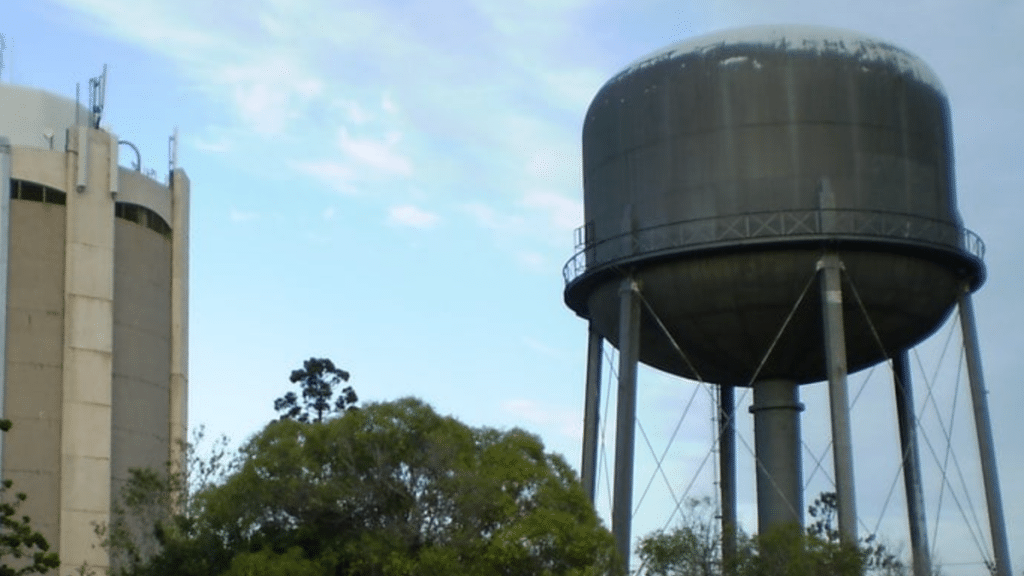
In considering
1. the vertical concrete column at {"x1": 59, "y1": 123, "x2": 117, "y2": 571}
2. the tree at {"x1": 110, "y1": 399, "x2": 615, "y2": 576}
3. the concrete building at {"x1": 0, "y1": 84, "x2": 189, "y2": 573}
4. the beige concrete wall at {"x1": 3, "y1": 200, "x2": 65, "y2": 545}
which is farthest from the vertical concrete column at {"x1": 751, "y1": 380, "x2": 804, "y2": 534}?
the beige concrete wall at {"x1": 3, "y1": 200, "x2": 65, "y2": 545}

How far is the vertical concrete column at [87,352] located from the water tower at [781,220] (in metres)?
18.3

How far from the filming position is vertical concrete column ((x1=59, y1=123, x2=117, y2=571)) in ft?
177

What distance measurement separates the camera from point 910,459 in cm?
4478

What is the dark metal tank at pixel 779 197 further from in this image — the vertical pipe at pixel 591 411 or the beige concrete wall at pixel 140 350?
the beige concrete wall at pixel 140 350

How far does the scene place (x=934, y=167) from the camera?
138 ft

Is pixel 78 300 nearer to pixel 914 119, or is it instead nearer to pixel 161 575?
pixel 161 575

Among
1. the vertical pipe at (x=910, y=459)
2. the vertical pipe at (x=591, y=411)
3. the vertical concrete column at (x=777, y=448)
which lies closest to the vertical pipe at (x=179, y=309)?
the vertical pipe at (x=591, y=411)

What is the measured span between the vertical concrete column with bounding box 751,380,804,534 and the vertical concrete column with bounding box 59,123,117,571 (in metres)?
20.9

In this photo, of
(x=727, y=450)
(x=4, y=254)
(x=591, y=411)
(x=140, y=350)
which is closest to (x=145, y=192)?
(x=140, y=350)

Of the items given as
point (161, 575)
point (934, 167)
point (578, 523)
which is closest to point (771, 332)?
point (934, 167)

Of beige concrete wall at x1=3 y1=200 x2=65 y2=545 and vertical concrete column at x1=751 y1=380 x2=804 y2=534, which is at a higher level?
beige concrete wall at x1=3 y1=200 x2=65 y2=545

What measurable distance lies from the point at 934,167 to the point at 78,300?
27033mm

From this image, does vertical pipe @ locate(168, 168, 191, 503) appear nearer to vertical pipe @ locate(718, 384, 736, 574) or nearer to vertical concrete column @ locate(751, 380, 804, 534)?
vertical pipe @ locate(718, 384, 736, 574)

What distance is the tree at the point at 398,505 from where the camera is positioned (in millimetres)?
34219
